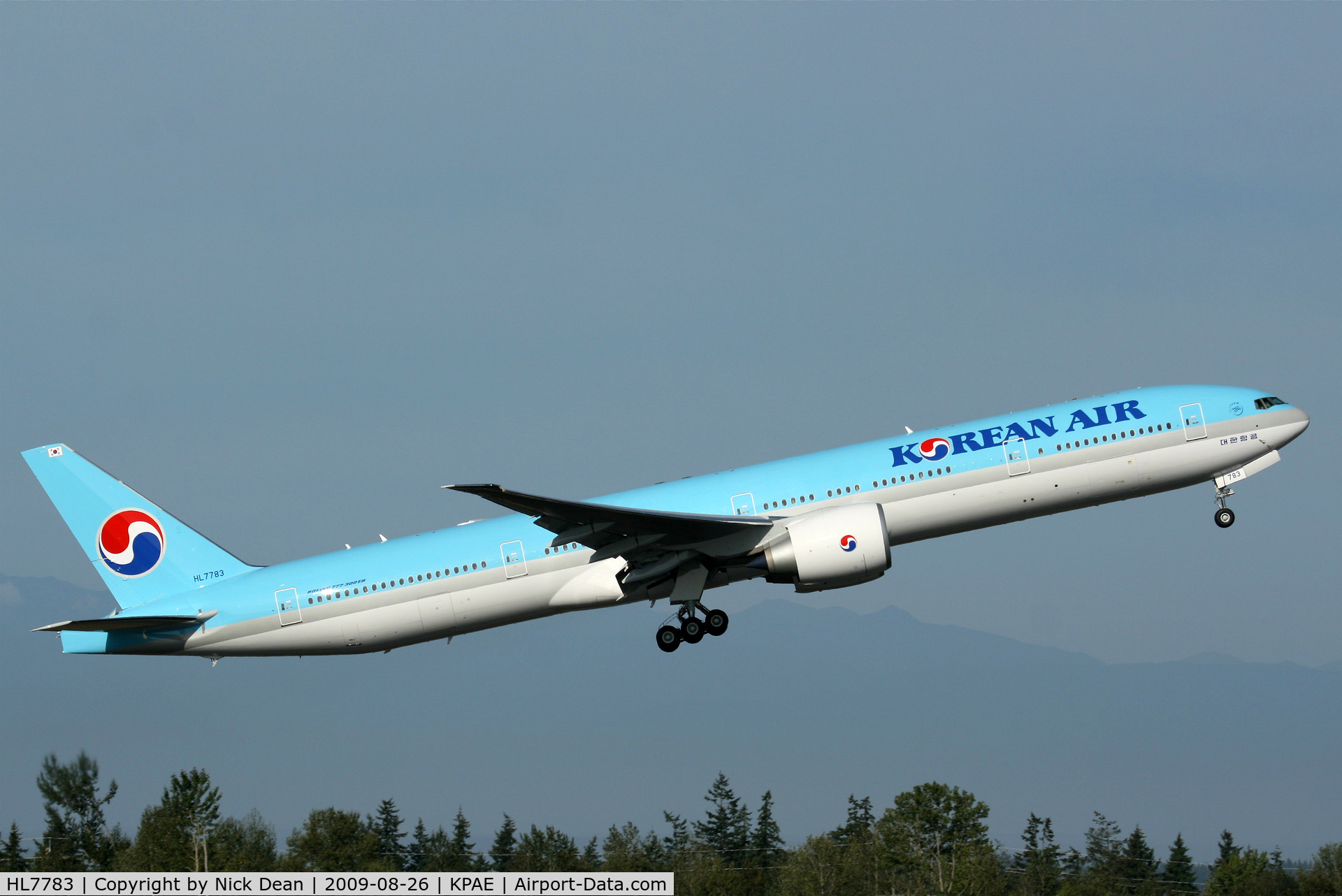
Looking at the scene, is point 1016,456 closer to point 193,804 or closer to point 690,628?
point 690,628

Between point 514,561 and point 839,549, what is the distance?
8849mm

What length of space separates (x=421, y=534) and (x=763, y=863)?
96.0m

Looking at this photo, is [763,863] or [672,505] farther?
[763,863]

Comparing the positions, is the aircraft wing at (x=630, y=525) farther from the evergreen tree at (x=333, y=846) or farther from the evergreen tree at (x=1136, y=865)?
the evergreen tree at (x=1136, y=865)

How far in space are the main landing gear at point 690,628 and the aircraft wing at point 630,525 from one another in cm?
Result: 260

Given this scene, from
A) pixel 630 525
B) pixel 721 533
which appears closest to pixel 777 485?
pixel 721 533

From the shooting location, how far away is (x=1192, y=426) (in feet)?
116

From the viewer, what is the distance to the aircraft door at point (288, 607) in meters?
36.8

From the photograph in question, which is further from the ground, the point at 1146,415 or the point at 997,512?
the point at 1146,415

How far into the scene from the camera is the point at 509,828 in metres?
128

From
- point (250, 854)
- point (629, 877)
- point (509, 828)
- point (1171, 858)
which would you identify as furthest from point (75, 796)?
point (1171, 858)

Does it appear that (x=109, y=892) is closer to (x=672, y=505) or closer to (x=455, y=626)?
(x=455, y=626)

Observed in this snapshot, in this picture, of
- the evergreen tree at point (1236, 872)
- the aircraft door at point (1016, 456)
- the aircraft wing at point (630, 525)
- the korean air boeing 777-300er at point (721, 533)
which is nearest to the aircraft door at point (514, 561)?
the korean air boeing 777-300er at point (721, 533)

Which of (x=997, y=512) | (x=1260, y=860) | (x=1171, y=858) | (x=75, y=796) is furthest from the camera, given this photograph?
(x=1171, y=858)
